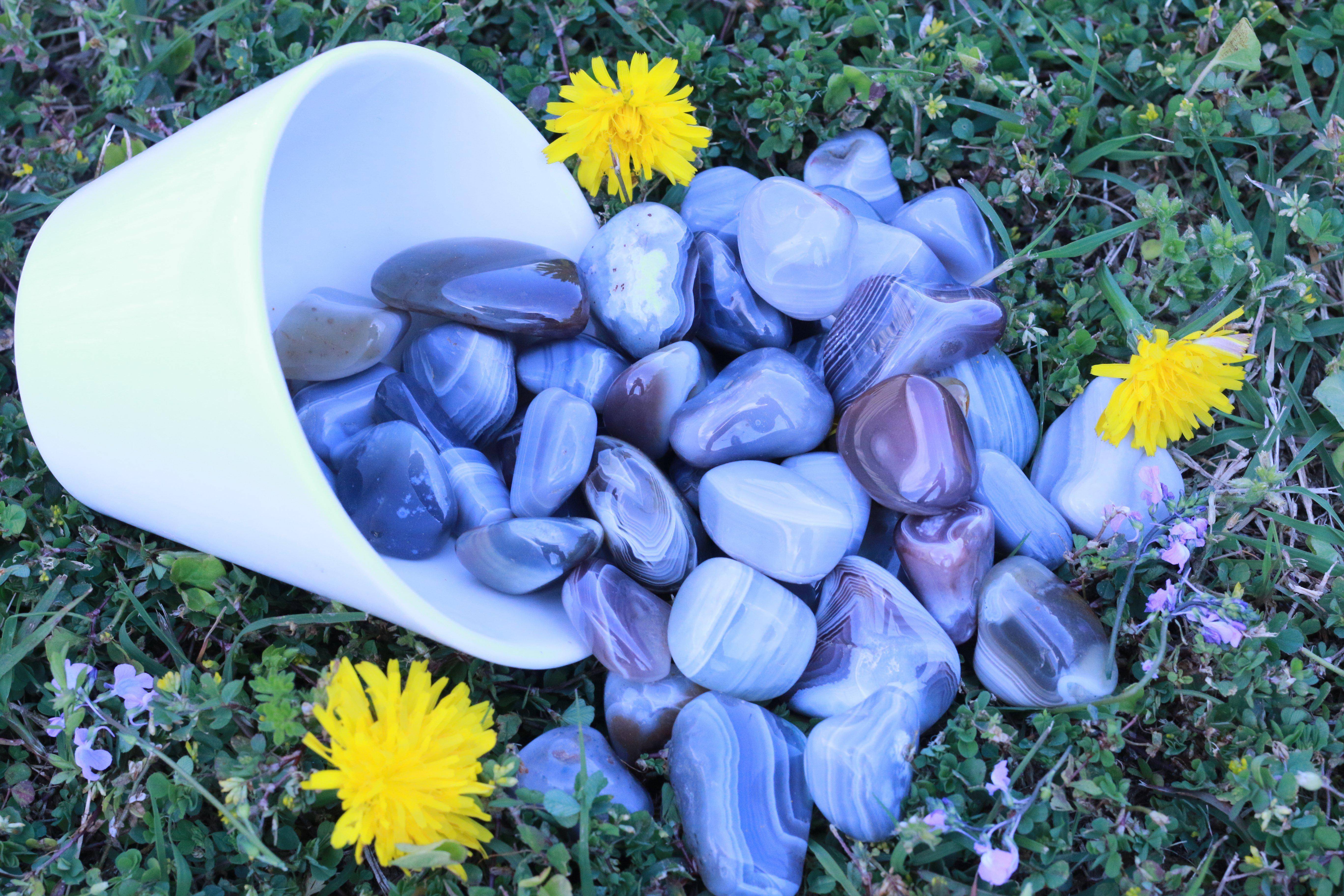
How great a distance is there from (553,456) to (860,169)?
2.08 feet

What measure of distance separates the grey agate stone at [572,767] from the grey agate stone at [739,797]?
54mm

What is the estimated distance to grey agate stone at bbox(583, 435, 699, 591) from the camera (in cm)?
116

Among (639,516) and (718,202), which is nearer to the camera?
(639,516)

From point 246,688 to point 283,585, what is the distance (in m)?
0.13

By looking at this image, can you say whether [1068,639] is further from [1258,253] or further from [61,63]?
[61,63]

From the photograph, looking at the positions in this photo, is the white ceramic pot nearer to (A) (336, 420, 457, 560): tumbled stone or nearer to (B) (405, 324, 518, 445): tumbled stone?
(A) (336, 420, 457, 560): tumbled stone

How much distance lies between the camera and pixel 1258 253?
4.49 feet

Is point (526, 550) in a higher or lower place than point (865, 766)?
higher

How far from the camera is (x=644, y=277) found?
1.28 metres

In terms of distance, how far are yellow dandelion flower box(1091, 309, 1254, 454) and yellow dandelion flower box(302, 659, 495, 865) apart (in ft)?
2.62

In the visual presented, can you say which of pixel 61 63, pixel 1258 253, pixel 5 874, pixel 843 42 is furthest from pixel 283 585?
pixel 1258 253

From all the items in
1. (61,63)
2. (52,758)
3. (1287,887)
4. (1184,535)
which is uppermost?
(61,63)

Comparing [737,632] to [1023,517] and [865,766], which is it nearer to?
[865,766]

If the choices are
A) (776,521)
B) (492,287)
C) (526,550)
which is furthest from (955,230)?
(526,550)
